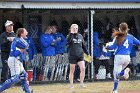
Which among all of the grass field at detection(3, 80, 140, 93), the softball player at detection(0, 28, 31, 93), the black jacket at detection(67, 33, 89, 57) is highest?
the black jacket at detection(67, 33, 89, 57)

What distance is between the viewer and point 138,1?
57.0 ft

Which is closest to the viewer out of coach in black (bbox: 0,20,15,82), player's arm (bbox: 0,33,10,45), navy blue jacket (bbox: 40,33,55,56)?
coach in black (bbox: 0,20,15,82)

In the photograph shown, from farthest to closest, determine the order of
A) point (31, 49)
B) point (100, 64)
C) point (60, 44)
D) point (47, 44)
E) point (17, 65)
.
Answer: point (100, 64) → point (60, 44) → point (31, 49) → point (47, 44) → point (17, 65)

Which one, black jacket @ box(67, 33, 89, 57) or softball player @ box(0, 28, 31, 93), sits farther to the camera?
black jacket @ box(67, 33, 89, 57)

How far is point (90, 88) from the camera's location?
14.8 m

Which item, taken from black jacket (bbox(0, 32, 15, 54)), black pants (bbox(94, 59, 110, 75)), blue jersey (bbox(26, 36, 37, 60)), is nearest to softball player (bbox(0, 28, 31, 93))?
black jacket (bbox(0, 32, 15, 54))

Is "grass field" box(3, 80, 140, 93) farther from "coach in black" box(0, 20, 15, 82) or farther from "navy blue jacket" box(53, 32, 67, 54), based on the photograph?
"navy blue jacket" box(53, 32, 67, 54)

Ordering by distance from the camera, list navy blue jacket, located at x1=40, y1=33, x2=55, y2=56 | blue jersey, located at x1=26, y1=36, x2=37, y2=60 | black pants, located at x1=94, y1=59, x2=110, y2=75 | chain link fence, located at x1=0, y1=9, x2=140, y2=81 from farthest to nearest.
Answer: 1. black pants, located at x1=94, y1=59, x2=110, y2=75
2. chain link fence, located at x1=0, y1=9, x2=140, y2=81
3. blue jersey, located at x1=26, y1=36, x2=37, y2=60
4. navy blue jacket, located at x1=40, y1=33, x2=55, y2=56

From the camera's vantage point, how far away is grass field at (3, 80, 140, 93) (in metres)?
14.2

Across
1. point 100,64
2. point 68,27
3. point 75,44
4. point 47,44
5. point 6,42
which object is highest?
point 68,27

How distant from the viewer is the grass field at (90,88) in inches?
559

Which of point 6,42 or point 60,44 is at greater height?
point 60,44

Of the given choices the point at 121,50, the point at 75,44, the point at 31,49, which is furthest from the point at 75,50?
the point at 31,49

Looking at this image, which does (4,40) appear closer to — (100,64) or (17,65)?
(17,65)
